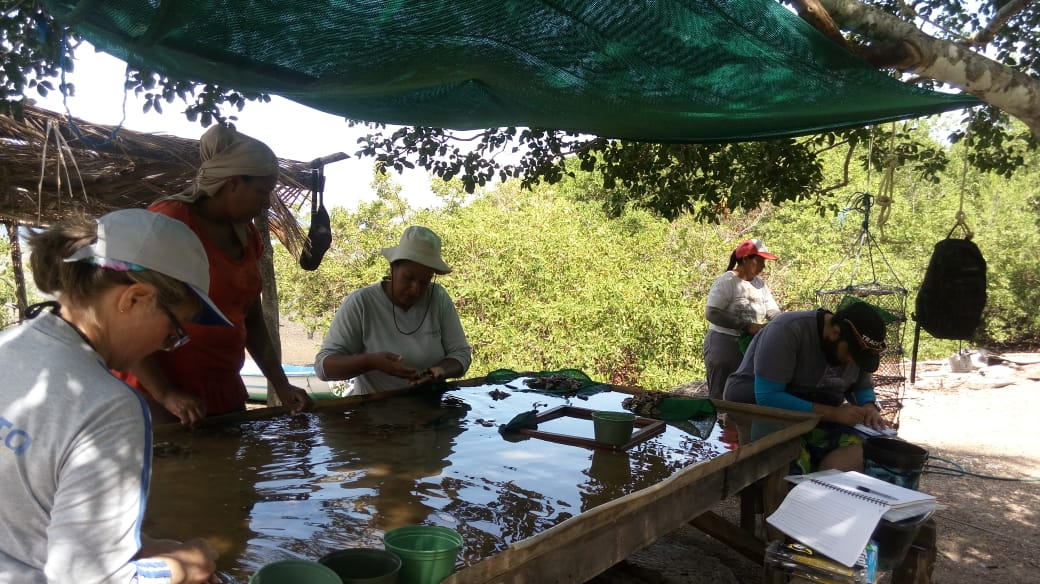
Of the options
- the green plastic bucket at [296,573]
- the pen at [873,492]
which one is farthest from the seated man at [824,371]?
the green plastic bucket at [296,573]

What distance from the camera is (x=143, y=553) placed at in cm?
125

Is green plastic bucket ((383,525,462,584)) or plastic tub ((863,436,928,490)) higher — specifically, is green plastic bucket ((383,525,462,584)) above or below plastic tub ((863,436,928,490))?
above

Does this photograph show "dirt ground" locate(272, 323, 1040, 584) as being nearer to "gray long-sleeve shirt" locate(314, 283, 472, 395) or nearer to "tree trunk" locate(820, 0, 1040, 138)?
"gray long-sleeve shirt" locate(314, 283, 472, 395)

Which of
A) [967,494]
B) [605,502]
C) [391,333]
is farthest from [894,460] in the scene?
[967,494]

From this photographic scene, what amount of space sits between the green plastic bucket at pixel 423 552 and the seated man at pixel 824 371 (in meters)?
2.50

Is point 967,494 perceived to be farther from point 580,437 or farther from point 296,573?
point 296,573

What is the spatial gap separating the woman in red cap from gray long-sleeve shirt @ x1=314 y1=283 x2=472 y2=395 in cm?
279

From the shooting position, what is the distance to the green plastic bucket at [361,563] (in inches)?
53.5

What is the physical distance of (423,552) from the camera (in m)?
1.38

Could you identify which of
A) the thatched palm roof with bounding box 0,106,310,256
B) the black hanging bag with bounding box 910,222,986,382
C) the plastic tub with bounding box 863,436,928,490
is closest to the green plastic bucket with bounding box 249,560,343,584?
the plastic tub with bounding box 863,436,928,490

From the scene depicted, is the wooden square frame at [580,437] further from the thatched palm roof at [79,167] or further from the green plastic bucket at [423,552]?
the thatched palm roof at [79,167]

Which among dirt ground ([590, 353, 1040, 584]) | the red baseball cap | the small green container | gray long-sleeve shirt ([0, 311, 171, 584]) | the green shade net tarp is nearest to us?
gray long-sleeve shirt ([0, 311, 171, 584])

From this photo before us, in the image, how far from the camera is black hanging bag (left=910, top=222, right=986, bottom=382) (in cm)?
441

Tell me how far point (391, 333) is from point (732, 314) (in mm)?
3185
